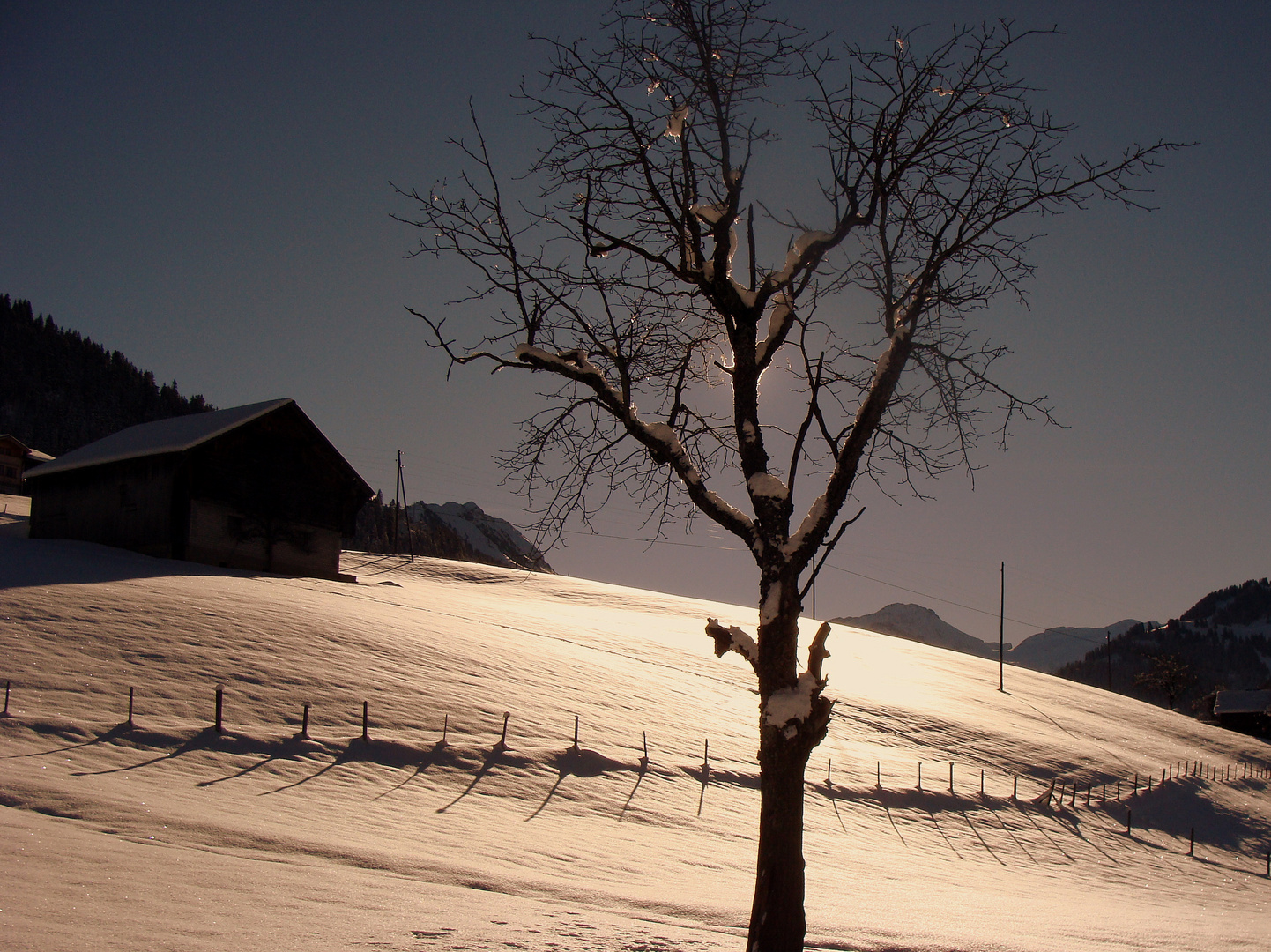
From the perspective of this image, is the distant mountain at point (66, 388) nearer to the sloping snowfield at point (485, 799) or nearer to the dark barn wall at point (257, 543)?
the dark barn wall at point (257, 543)

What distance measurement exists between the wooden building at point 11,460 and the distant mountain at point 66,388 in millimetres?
59957

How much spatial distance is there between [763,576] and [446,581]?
49698 millimetres

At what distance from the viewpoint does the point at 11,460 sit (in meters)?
71.1

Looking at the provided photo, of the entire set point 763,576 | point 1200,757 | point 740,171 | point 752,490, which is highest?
point 740,171

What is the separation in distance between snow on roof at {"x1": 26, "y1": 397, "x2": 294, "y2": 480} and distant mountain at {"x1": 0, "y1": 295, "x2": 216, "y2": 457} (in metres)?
99.6

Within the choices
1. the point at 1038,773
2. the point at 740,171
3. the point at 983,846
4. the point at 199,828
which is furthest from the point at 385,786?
the point at 1038,773

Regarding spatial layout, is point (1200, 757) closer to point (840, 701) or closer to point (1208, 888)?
point (840, 701)

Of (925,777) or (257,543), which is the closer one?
(925,777)

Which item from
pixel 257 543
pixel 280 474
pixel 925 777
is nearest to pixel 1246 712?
pixel 925 777

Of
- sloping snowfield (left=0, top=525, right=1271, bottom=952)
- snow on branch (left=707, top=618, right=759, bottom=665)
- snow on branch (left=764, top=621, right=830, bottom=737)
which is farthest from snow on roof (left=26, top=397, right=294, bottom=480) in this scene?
snow on branch (left=764, top=621, right=830, bottom=737)

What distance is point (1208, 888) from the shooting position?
23625 mm

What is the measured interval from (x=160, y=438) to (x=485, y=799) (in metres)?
27.6

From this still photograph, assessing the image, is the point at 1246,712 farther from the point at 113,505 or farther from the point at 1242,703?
the point at 113,505

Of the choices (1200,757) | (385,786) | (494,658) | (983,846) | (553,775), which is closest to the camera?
(385,786)
